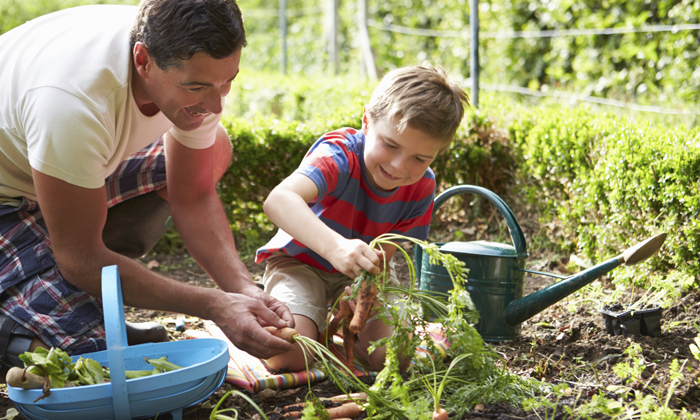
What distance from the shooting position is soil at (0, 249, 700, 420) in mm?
1808

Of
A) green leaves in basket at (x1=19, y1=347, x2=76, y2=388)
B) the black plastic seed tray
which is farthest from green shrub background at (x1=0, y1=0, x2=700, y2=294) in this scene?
green leaves in basket at (x1=19, y1=347, x2=76, y2=388)

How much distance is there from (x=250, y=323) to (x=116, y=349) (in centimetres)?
48

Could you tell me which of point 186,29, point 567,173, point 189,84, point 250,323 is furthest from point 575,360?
point 186,29

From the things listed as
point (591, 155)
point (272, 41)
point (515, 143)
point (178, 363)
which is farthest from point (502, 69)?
point (178, 363)

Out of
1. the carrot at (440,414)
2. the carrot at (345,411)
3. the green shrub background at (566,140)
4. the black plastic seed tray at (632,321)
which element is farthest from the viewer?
the green shrub background at (566,140)

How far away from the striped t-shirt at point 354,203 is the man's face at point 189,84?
0.44 m

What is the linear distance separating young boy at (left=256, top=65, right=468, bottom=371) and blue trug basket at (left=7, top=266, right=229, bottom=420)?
514 millimetres

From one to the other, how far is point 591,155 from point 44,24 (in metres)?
2.73

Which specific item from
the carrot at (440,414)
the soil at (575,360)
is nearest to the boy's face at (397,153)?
the soil at (575,360)

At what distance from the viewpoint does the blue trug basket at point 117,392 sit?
1494mm

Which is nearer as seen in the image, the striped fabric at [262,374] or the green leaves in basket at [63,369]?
the green leaves in basket at [63,369]

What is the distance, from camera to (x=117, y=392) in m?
1.49

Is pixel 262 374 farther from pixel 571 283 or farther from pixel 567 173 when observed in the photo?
pixel 567 173

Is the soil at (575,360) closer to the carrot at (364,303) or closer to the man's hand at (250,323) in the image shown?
the man's hand at (250,323)
